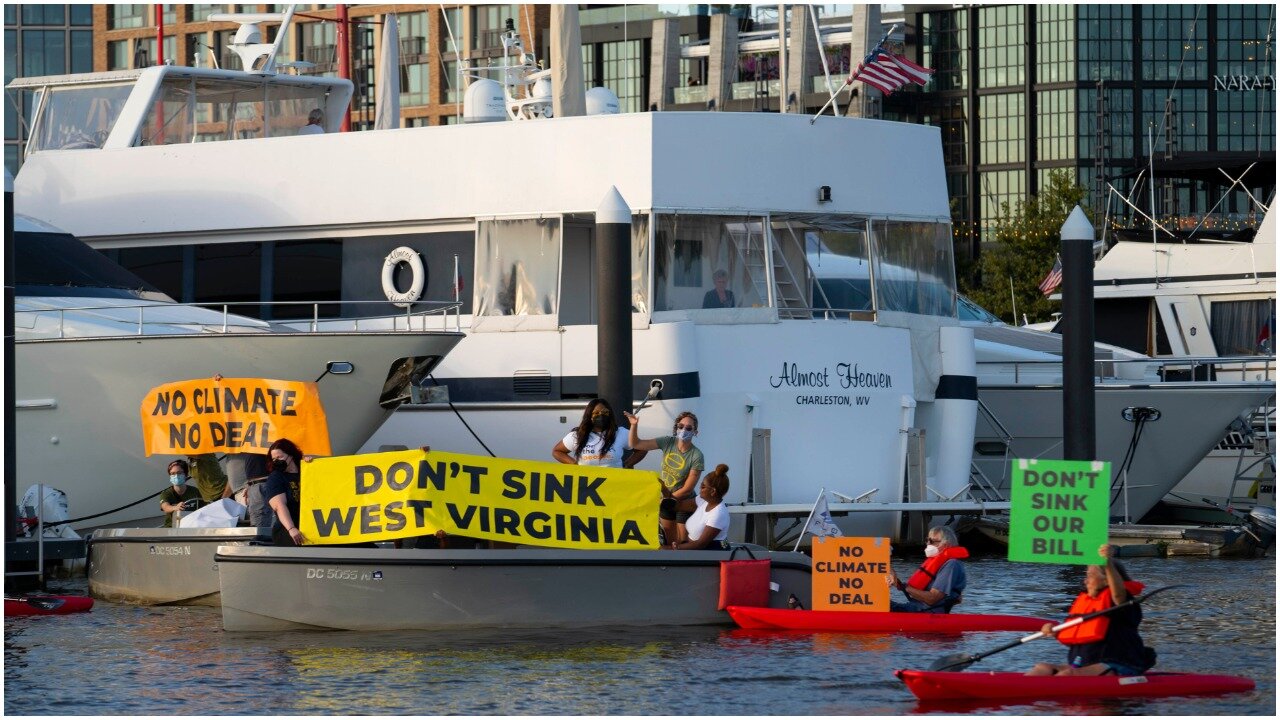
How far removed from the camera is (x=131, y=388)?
779 inches

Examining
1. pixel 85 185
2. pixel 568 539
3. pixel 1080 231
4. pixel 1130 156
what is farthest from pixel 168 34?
pixel 568 539

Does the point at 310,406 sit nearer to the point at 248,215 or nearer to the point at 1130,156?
the point at 248,215

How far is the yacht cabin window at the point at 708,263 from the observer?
2117cm

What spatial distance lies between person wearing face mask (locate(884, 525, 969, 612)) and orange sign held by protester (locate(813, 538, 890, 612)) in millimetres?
127

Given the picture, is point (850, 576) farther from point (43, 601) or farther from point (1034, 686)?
point (43, 601)

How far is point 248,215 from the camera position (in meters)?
22.9

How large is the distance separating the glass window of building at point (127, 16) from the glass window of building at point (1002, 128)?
3347 cm

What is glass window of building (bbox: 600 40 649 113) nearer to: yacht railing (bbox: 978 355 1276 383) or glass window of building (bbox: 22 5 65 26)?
Result: glass window of building (bbox: 22 5 65 26)

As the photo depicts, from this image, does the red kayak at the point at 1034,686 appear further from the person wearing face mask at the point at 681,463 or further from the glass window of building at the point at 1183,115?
the glass window of building at the point at 1183,115

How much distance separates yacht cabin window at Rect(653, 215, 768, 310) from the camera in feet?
69.5

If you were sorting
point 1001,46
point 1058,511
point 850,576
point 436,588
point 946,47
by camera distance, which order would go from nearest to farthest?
point 1058,511
point 436,588
point 850,576
point 1001,46
point 946,47

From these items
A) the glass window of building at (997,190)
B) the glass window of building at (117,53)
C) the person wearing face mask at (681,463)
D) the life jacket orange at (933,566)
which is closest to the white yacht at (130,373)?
the person wearing face mask at (681,463)

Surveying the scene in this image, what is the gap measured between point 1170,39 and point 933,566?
198 feet

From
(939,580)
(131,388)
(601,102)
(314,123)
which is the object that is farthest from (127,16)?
(939,580)
